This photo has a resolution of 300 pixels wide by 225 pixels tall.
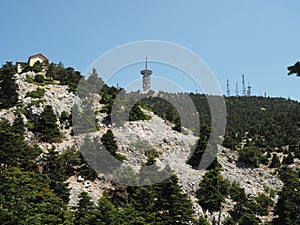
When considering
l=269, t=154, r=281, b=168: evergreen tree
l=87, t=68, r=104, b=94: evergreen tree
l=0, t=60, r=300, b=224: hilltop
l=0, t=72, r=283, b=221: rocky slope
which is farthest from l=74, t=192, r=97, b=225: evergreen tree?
l=269, t=154, r=281, b=168: evergreen tree

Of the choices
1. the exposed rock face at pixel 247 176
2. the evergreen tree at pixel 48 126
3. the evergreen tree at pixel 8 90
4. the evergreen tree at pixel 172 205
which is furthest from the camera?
the evergreen tree at pixel 8 90

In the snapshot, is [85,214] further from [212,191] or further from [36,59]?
[36,59]

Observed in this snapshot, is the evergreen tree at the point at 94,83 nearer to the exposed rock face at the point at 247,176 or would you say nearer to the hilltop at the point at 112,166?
the hilltop at the point at 112,166

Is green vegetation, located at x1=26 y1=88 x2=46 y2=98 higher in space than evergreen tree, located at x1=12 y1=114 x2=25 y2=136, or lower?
higher

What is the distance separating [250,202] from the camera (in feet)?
117

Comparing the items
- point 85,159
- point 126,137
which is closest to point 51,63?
point 126,137

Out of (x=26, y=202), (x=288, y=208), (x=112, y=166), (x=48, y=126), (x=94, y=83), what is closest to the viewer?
(x=26, y=202)

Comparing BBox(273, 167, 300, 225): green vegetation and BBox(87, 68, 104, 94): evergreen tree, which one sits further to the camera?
BBox(87, 68, 104, 94): evergreen tree

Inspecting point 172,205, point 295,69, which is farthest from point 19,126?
point 295,69

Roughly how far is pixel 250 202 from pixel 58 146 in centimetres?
2017

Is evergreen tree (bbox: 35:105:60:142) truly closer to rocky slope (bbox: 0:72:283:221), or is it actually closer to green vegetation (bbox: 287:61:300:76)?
rocky slope (bbox: 0:72:283:221)

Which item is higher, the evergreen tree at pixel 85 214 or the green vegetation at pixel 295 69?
the green vegetation at pixel 295 69

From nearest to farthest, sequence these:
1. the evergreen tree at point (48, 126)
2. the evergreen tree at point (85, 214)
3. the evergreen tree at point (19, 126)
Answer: the evergreen tree at point (85, 214) < the evergreen tree at point (19, 126) < the evergreen tree at point (48, 126)

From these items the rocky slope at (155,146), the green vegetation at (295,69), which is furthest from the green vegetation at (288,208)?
the green vegetation at (295,69)
